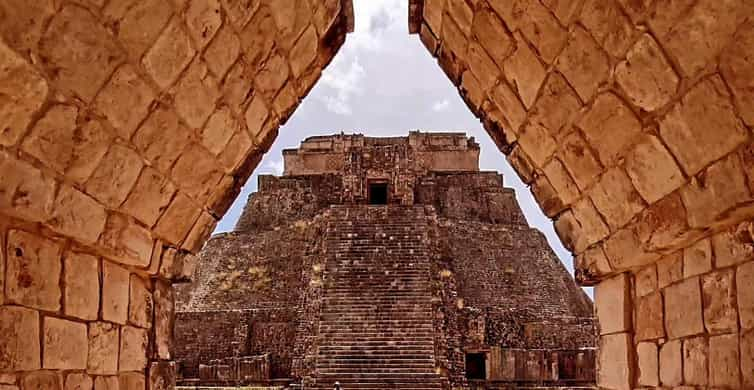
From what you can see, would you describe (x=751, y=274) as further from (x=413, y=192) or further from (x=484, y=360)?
(x=413, y=192)

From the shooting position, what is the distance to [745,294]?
2967 millimetres

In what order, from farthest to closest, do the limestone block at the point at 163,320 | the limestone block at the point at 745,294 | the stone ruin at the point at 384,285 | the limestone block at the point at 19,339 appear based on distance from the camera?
the stone ruin at the point at 384,285 < the limestone block at the point at 163,320 < the limestone block at the point at 19,339 < the limestone block at the point at 745,294

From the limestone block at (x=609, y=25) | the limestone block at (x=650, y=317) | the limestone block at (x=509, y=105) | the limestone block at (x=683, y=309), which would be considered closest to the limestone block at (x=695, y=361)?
the limestone block at (x=683, y=309)

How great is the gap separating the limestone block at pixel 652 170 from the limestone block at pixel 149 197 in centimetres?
244

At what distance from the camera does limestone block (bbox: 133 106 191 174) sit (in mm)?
3832

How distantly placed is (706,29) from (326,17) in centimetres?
253

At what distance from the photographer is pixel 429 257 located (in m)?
21.5

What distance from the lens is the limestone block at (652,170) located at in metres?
3.33

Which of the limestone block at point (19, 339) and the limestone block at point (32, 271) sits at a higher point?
the limestone block at point (32, 271)

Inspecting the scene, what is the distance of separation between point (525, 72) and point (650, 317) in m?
1.44

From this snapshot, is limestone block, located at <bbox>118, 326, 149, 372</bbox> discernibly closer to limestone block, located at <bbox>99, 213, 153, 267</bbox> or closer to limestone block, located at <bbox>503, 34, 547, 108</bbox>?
limestone block, located at <bbox>99, 213, 153, 267</bbox>

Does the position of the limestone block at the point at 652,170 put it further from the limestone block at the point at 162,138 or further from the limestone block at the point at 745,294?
the limestone block at the point at 162,138

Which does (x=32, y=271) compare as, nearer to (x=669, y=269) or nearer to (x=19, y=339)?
(x=19, y=339)

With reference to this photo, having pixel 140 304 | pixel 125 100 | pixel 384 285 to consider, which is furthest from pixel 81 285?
pixel 384 285
